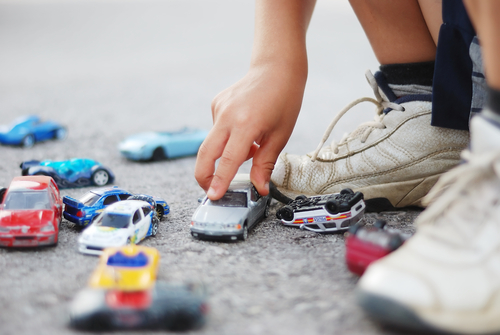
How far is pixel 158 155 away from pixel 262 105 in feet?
4.30

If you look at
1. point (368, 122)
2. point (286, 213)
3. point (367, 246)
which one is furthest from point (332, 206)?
point (368, 122)

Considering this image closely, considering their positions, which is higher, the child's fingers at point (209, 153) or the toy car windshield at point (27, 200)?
the child's fingers at point (209, 153)

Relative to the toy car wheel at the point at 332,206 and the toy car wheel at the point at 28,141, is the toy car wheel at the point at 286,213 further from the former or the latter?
the toy car wheel at the point at 28,141

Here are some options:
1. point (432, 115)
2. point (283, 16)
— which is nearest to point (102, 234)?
point (283, 16)

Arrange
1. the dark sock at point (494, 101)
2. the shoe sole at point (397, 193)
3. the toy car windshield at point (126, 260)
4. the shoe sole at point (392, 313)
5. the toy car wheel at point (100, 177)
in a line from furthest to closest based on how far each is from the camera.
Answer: the toy car wheel at point (100, 177)
the shoe sole at point (397, 193)
the toy car windshield at point (126, 260)
the dark sock at point (494, 101)
the shoe sole at point (392, 313)

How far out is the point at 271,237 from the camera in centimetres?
166

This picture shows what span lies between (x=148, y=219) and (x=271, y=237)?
1.39 ft

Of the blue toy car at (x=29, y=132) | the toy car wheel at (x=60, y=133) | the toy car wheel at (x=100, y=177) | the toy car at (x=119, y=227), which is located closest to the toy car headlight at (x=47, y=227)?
the toy car at (x=119, y=227)

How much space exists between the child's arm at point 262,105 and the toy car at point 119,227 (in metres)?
0.23

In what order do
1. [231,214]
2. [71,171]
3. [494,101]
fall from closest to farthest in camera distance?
[494,101]
[231,214]
[71,171]

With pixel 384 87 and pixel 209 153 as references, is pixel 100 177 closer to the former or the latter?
pixel 209 153

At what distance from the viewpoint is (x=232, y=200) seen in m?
1.70

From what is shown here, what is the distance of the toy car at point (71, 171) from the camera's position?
2168 mm

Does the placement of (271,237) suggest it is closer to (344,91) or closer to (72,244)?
(72,244)
